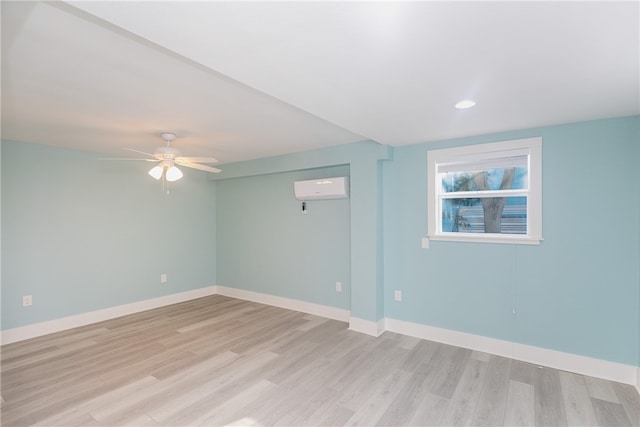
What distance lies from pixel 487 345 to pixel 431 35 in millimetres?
3049

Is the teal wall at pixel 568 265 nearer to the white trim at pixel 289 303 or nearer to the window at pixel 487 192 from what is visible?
the window at pixel 487 192

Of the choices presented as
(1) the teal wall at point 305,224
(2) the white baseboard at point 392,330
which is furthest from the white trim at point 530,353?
(1) the teal wall at point 305,224

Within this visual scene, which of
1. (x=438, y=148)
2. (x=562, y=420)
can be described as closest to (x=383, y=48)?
(x=438, y=148)

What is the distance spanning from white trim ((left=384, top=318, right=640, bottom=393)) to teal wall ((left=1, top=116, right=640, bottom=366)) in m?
0.07

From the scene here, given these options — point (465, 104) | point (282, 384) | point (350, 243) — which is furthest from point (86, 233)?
point (465, 104)

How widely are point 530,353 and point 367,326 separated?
5.38 ft

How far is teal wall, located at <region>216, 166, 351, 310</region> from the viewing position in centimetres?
439

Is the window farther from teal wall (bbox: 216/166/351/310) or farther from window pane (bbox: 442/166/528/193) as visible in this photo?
teal wall (bbox: 216/166/351/310)

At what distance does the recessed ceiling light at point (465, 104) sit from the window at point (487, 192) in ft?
3.25

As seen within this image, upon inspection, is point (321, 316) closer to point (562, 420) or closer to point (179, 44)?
point (562, 420)

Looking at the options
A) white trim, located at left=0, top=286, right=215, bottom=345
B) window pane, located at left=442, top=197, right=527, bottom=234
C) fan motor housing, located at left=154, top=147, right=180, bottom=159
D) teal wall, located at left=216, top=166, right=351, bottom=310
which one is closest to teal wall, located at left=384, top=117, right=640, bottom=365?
window pane, located at left=442, top=197, right=527, bottom=234

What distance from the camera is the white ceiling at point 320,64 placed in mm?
1314

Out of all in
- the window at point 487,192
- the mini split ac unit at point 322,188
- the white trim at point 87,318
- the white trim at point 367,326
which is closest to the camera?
the window at point 487,192

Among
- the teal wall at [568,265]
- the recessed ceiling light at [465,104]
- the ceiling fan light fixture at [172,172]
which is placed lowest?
the teal wall at [568,265]
